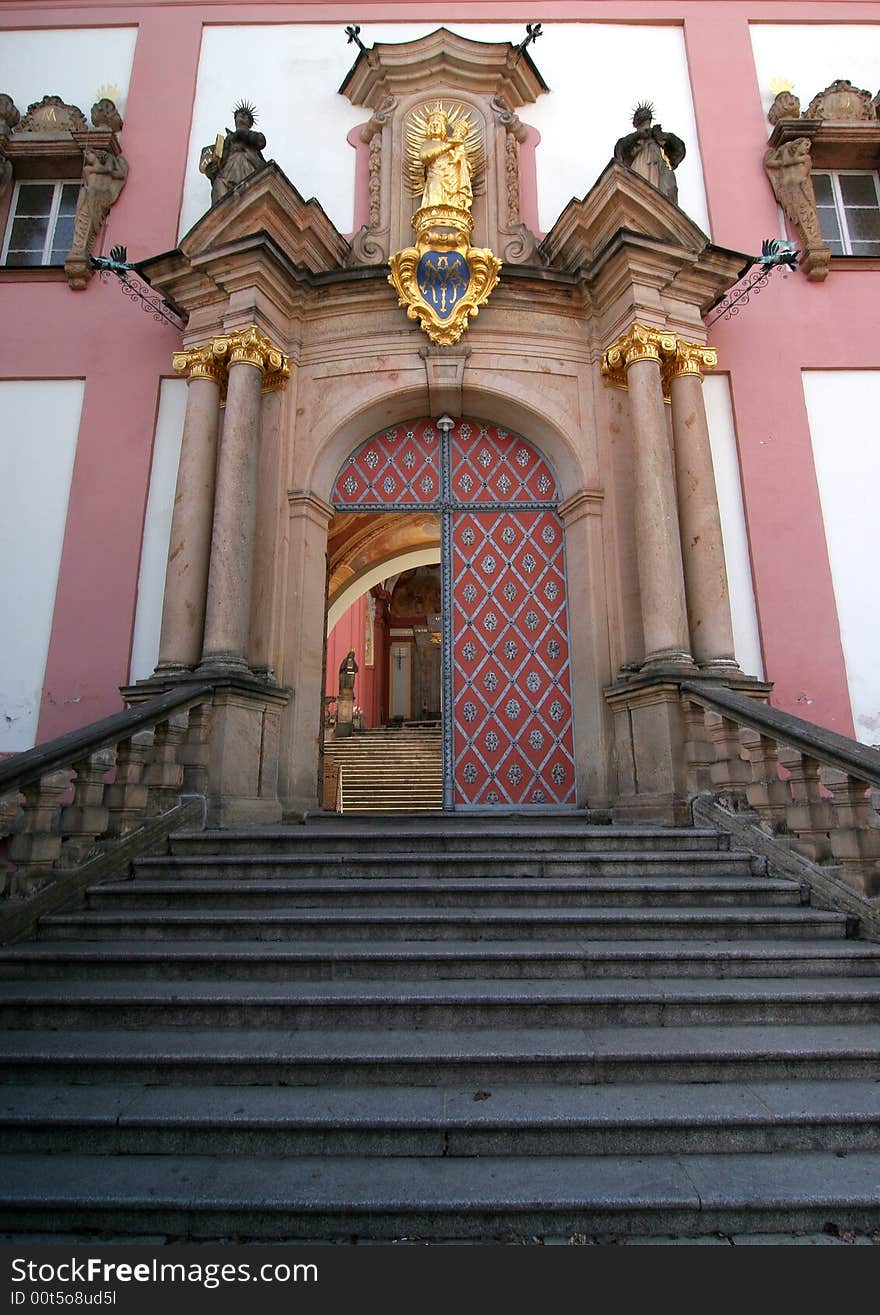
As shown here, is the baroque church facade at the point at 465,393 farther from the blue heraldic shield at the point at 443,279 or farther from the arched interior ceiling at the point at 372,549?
the arched interior ceiling at the point at 372,549

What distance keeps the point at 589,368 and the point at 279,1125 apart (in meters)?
6.32

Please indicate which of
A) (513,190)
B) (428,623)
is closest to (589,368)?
(513,190)

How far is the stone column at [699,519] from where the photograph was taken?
602 cm

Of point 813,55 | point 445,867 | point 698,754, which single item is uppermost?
point 813,55

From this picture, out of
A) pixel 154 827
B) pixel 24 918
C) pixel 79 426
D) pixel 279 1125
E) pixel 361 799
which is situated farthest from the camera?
pixel 361 799

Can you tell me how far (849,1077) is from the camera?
2.64m

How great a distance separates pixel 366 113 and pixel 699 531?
5826 millimetres

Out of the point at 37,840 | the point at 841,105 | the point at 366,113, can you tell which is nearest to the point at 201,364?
the point at 366,113

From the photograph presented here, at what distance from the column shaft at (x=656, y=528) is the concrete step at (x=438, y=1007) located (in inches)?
116

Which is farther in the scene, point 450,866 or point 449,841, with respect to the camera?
point 449,841

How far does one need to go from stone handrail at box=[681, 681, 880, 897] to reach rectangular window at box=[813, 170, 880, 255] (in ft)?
18.9

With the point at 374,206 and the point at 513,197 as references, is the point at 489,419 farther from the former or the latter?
the point at 374,206

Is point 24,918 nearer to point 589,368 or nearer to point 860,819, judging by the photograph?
point 860,819

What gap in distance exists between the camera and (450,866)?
419 cm
